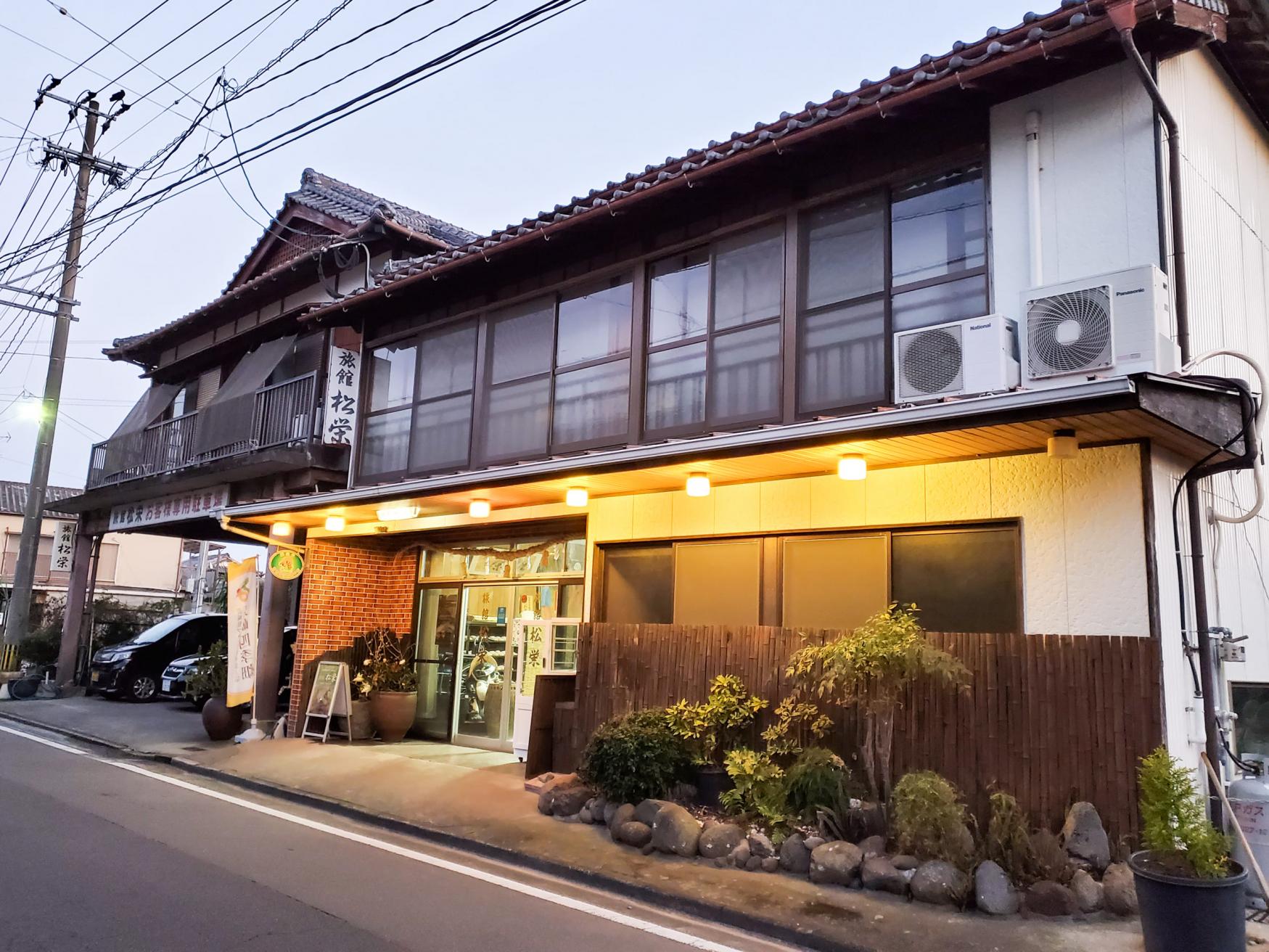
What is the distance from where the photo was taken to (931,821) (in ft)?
20.9

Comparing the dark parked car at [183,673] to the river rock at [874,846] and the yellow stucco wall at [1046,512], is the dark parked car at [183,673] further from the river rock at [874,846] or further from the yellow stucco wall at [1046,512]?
the river rock at [874,846]

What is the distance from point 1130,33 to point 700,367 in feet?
15.4

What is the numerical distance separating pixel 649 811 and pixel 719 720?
1.07 metres

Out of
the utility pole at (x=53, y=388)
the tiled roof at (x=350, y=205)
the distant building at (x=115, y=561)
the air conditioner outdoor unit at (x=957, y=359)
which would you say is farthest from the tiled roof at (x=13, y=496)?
the air conditioner outdoor unit at (x=957, y=359)

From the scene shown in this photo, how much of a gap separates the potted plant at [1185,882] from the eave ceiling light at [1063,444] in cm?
243

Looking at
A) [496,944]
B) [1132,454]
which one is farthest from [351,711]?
[1132,454]

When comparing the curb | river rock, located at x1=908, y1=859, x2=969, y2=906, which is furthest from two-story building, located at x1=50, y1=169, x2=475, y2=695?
river rock, located at x1=908, y1=859, x2=969, y2=906

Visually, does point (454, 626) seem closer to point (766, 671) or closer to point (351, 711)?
point (351, 711)

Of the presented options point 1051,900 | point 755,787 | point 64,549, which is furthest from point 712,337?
point 64,549

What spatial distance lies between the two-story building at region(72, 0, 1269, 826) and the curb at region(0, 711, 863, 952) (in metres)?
2.14

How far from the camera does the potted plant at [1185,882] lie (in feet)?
16.1

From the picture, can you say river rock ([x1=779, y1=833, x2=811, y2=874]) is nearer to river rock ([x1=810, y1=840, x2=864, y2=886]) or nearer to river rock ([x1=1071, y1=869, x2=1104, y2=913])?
river rock ([x1=810, y1=840, x2=864, y2=886])

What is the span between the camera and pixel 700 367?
386 inches

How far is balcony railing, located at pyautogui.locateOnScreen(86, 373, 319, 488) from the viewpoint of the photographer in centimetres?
1422
